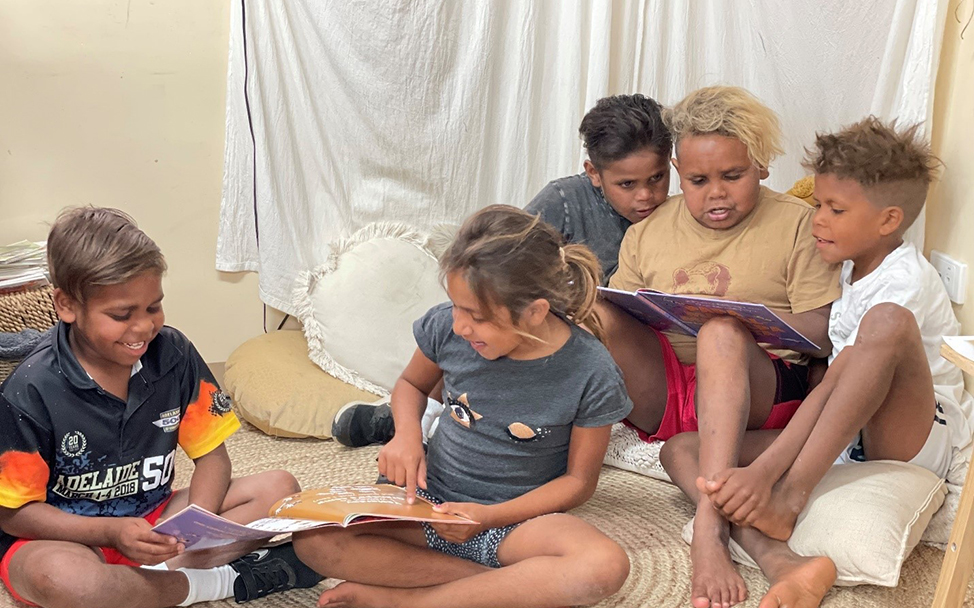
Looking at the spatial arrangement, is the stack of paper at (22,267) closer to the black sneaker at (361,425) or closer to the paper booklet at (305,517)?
the black sneaker at (361,425)

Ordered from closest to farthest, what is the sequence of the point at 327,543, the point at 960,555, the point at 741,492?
1. the point at 960,555
2. the point at 327,543
3. the point at 741,492

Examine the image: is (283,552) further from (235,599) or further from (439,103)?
(439,103)

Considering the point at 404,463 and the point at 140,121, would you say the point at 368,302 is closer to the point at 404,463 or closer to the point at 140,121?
the point at 140,121

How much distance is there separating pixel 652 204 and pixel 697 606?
28.6 inches

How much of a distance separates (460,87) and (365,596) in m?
1.16

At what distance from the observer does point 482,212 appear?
1.28 metres

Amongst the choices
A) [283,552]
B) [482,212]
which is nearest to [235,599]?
[283,552]

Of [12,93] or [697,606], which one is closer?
[697,606]

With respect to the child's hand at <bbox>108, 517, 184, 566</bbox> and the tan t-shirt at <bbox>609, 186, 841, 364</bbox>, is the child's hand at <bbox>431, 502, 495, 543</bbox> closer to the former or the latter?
the child's hand at <bbox>108, 517, 184, 566</bbox>

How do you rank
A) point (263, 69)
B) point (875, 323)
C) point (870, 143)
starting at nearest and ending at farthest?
point (875, 323) < point (870, 143) < point (263, 69)

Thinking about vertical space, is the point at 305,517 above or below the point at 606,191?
below

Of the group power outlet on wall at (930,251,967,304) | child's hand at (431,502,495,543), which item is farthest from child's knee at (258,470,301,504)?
power outlet on wall at (930,251,967,304)

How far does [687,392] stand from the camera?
1.67m

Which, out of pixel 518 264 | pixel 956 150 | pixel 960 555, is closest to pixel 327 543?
pixel 518 264
